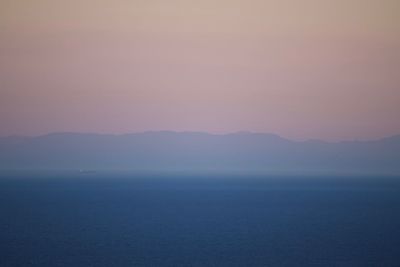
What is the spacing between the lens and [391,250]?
16359 mm

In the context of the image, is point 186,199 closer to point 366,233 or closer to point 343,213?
Answer: point 343,213

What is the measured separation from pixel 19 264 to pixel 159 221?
32.0 ft

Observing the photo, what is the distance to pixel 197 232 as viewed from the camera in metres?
20.1

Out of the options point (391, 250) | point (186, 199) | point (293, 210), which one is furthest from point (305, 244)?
point (186, 199)

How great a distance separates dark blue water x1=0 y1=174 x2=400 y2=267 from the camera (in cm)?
1511

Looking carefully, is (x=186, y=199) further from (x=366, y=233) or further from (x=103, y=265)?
(x=103, y=265)

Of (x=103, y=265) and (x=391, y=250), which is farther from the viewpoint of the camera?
(x=391, y=250)

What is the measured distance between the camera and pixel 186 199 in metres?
35.0

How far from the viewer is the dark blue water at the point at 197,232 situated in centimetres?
1511

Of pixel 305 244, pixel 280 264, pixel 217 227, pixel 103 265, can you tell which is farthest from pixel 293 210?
pixel 103 265

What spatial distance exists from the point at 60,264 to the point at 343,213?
16.2 metres

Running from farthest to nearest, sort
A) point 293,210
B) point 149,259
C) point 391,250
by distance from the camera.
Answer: point 293,210, point 391,250, point 149,259

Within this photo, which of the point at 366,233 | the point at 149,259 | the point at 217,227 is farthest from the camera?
the point at 217,227

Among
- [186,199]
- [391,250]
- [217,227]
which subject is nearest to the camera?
[391,250]
